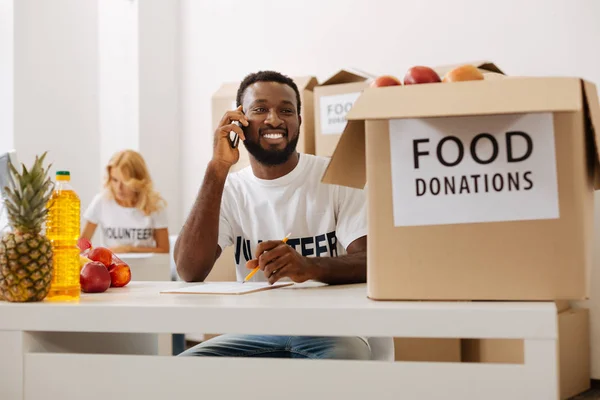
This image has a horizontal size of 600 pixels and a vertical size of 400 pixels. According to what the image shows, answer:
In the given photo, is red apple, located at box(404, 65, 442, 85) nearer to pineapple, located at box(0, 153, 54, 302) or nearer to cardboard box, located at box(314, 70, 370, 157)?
pineapple, located at box(0, 153, 54, 302)

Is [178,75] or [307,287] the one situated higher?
[178,75]

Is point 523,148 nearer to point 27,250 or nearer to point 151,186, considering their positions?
point 27,250

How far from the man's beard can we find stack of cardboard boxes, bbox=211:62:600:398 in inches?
32.2

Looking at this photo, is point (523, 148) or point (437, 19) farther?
point (437, 19)

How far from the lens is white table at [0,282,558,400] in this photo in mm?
847

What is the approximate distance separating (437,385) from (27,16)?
11.9 ft

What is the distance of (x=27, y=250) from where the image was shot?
1.04 m

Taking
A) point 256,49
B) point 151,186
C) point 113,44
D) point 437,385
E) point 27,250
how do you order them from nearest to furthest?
point 437,385
point 27,250
point 151,186
point 256,49
point 113,44

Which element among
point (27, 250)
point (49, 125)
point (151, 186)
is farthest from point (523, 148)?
point (49, 125)

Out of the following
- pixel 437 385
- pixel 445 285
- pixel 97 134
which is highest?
pixel 97 134

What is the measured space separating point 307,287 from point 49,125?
3114 mm

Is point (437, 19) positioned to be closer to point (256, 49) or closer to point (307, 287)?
point (256, 49)

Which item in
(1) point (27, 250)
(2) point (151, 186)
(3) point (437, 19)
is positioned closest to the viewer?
(1) point (27, 250)

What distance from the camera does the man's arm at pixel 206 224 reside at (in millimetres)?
1592
